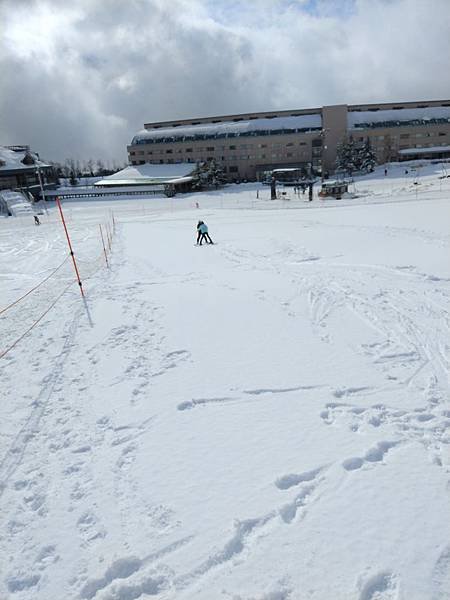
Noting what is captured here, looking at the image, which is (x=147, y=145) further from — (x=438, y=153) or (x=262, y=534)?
(x=262, y=534)

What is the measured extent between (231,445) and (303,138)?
85.2m

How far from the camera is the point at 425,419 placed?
491 cm

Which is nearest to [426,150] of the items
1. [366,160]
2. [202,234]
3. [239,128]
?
[366,160]

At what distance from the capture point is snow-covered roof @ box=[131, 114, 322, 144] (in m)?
80.6

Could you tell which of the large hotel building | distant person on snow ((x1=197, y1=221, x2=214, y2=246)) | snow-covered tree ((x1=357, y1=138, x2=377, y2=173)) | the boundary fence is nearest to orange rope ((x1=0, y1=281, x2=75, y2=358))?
the boundary fence

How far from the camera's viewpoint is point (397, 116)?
79688 millimetres

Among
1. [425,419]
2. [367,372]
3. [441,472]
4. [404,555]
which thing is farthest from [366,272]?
[404,555]

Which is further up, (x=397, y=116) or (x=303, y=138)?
(x=397, y=116)

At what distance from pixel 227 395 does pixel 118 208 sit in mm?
48711

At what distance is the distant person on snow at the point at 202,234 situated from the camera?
18.5 m

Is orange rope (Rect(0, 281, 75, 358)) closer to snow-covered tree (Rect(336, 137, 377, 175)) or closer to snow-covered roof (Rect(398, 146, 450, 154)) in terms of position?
snow-covered tree (Rect(336, 137, 377, 175))

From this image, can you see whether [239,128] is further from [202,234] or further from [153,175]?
[202,234]

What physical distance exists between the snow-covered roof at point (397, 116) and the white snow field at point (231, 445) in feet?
270

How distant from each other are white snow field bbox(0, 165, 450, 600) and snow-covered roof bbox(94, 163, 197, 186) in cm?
5714
